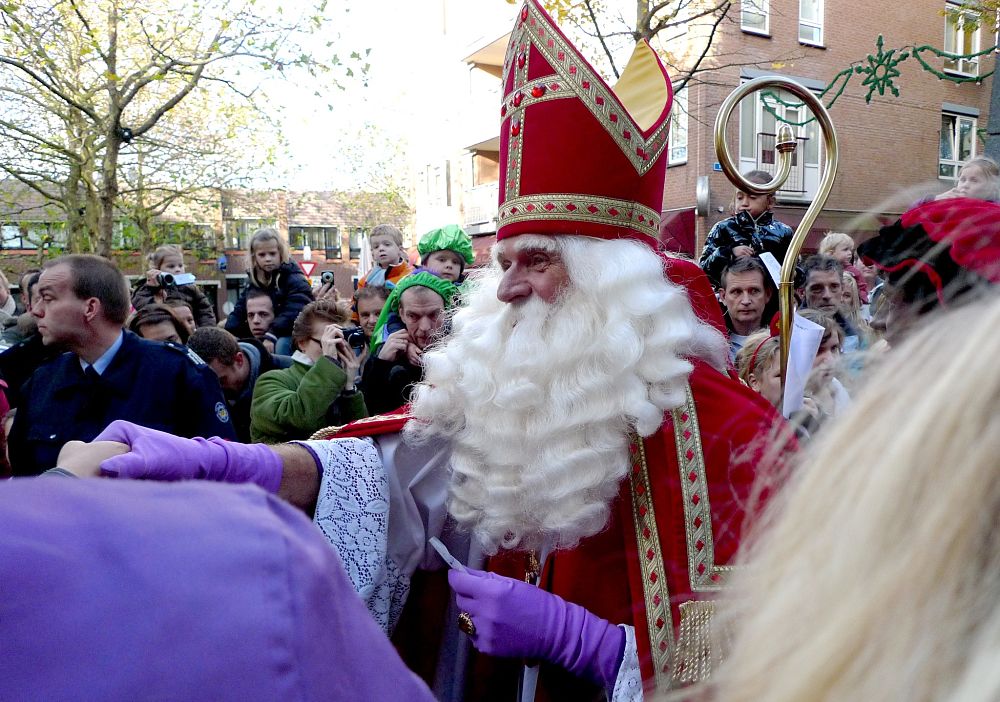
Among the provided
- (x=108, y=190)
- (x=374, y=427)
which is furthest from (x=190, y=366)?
(x=108, y=190)

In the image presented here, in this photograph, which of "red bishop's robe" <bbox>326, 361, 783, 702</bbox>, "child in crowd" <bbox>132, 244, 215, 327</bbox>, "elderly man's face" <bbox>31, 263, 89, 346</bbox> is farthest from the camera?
"child in crowd" <bbox>132, 244, 215, 327</bbox>

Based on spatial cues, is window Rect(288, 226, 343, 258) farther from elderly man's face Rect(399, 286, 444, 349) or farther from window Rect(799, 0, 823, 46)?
elderly man's face Rect(399, 286, 444, 349)

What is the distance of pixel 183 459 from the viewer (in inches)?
66.7

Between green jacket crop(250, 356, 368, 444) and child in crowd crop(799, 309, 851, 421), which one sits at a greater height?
child in crowd crop(799, 309, 851, 421)

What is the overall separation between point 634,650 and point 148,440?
3.61ft

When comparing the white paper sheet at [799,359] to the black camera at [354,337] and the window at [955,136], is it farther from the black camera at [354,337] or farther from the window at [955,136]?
the window at [955,136]

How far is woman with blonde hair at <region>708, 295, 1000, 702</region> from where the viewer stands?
1.76ft

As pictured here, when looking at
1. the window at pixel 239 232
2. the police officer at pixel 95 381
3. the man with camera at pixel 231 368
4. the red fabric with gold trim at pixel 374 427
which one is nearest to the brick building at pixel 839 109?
the man with camera at pixel 231 368

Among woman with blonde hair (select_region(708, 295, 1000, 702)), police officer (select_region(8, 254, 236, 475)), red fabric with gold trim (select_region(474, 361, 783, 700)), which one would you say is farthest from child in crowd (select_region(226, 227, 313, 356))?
woman with blonde hair (select_region(708, 295, 1000, 702))

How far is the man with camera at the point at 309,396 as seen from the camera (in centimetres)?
354

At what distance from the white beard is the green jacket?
140 cm

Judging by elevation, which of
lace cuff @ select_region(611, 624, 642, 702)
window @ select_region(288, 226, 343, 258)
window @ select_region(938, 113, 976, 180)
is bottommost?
lace cuff @ select_region(611, 624, 642, 702)

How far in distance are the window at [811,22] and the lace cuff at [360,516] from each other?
17.1 meters

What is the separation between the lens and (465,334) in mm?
2342
